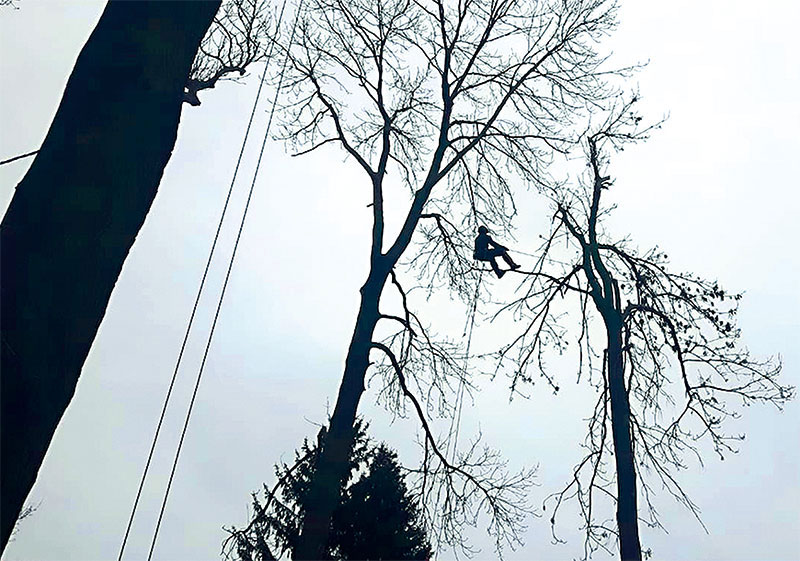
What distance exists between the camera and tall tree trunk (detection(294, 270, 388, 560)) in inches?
292

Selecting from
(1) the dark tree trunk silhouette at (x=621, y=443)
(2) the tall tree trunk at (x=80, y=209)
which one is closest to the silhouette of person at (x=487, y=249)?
(1) the dark tree trunk silhouette at (x=621, y=443)

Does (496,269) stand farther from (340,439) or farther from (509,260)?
(340,439)

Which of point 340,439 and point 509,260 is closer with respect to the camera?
point 340,439

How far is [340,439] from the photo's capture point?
786cm

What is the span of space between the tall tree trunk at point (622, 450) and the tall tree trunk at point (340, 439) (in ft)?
8.01

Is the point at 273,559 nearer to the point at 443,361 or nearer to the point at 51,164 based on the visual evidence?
the point at 443,361

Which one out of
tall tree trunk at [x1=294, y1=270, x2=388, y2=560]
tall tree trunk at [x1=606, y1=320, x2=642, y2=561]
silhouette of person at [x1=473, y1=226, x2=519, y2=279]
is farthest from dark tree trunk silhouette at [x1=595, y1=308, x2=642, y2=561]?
tall tree trunk at [x1=294, y1=270, x2=388, y2=560]

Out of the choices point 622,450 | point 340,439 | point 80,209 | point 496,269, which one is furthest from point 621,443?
point 80,209

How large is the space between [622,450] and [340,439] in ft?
8.84

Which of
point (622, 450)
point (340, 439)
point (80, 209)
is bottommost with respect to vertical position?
point (80, 209)

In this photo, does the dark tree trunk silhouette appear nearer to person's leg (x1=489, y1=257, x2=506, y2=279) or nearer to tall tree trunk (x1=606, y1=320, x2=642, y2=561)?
tall tree trunk (x1=606, y1=320, x2=642, y2=561)

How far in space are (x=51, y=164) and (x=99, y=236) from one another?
0.77ft

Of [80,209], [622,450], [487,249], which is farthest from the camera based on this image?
[487,249]

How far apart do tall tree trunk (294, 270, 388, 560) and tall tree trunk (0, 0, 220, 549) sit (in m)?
5.40
